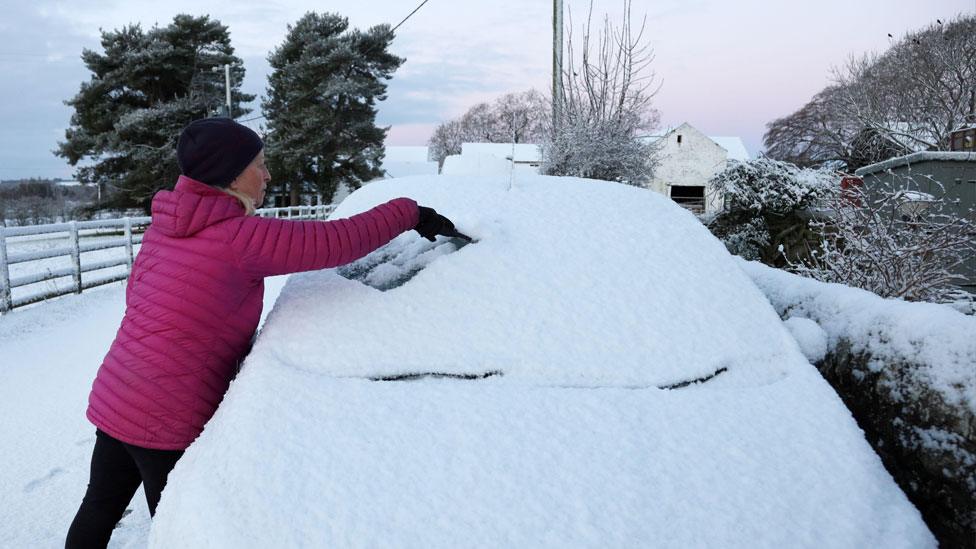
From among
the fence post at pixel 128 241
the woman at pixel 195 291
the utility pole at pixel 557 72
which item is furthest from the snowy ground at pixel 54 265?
the utility pole at pixel 557 72

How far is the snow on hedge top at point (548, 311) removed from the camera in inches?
60.4

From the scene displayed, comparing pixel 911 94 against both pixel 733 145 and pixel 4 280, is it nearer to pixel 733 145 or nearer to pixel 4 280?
pixel 733 145

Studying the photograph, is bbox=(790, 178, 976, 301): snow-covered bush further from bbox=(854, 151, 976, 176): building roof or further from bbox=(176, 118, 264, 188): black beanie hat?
bbox=(854, 151, 976, 176): building roof

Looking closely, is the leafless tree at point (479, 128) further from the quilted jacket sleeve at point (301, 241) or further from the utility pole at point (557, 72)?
the quilted jacket sleeve at point (301, 241)

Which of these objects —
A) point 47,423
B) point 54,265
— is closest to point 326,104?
point 54,265

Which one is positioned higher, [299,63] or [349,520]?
[299,63]

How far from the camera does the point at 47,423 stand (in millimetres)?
3748

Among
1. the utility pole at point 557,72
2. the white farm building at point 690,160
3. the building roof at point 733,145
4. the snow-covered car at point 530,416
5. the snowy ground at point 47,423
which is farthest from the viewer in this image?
the building roof at point 733,145

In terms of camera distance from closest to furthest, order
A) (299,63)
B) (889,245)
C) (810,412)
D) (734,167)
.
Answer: (810,412), (889,245), (734,167), (299,63)

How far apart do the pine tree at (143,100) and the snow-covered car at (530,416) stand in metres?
26.2

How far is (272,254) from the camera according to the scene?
153 cm

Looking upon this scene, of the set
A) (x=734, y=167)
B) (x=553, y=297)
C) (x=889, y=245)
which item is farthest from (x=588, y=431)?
(x=734, y=167)

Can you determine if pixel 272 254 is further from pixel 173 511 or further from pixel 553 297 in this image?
pixel 553 297

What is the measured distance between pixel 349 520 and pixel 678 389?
91 cm
